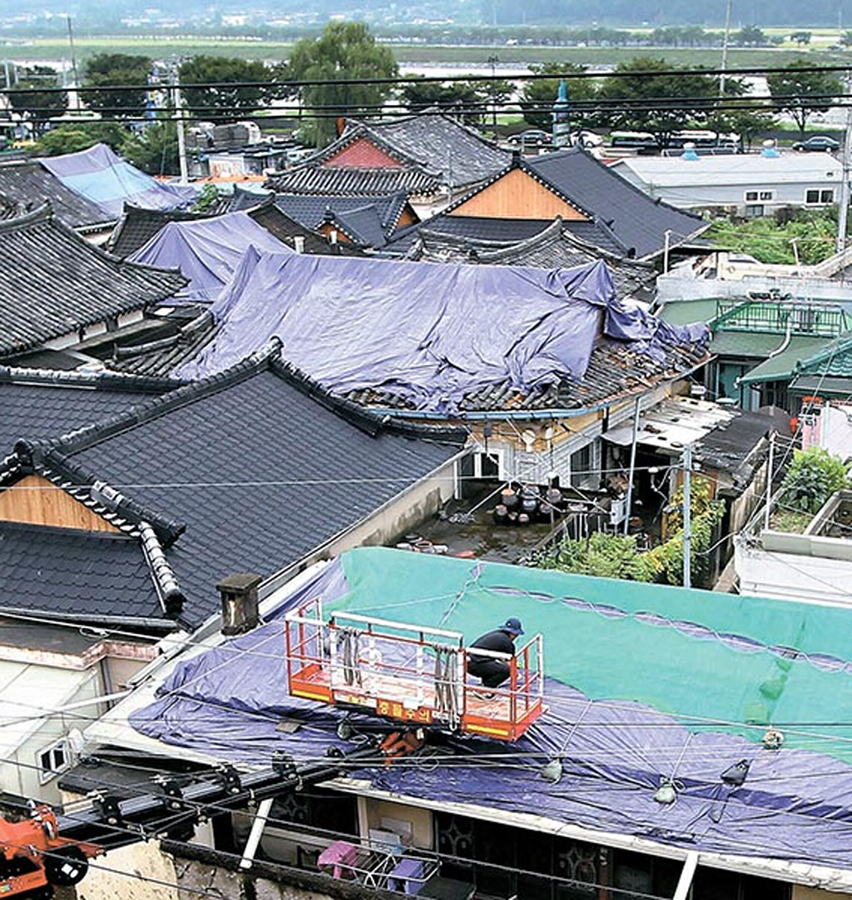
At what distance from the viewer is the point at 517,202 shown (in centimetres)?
4159

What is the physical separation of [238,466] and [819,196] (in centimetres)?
5542

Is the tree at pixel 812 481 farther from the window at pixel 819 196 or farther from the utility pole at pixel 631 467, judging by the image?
the window at pixel 819 196

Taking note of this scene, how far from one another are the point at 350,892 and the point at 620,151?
74445 mm

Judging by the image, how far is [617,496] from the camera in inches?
923

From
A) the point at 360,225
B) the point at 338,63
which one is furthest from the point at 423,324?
the point at 338,63

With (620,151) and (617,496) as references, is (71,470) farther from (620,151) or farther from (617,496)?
(620,151)

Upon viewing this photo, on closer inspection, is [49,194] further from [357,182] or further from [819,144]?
[819,144]

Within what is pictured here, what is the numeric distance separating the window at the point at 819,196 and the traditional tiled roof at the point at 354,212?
26.3 m

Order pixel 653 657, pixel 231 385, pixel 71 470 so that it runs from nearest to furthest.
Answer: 1. pixel 653 657
2. pixel 71 470
3. pixel 231 385

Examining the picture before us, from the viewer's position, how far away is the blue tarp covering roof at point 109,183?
55000 millimetres

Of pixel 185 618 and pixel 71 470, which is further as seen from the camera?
pixel 71 470

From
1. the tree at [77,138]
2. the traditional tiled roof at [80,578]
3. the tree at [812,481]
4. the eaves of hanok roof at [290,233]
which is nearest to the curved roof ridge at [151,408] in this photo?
the traditional tiled roof at [80,578]

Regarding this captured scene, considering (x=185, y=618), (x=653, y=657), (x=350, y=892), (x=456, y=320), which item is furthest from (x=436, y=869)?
(x=456, y=320)

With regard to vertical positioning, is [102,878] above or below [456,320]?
below
